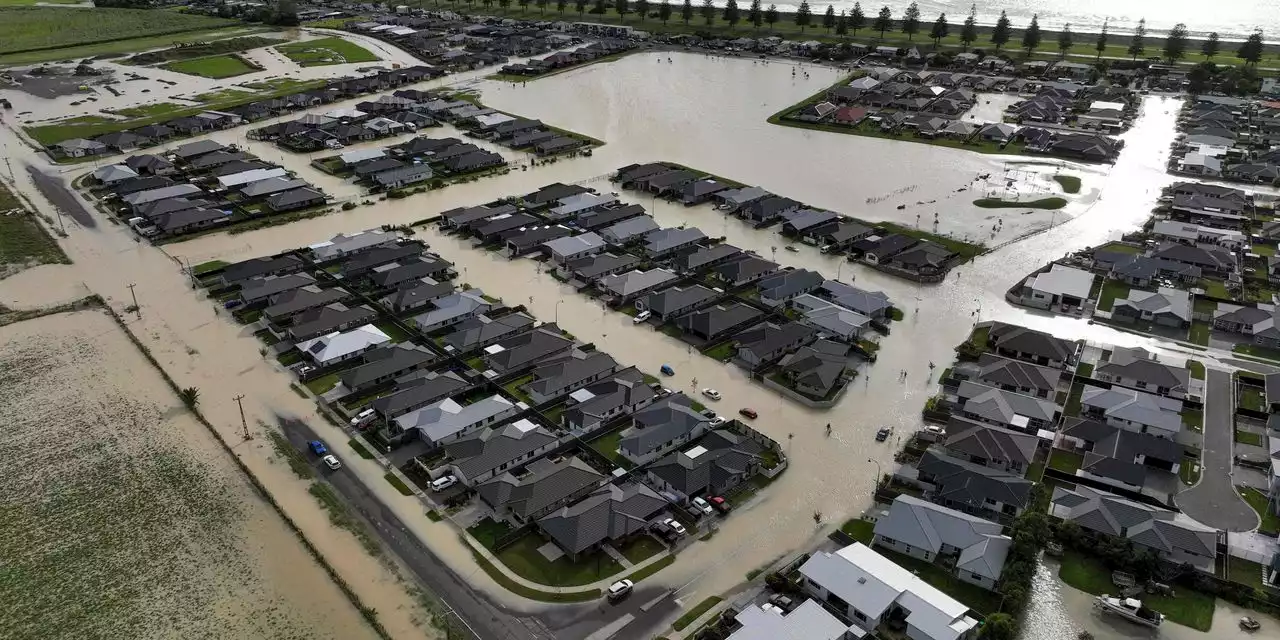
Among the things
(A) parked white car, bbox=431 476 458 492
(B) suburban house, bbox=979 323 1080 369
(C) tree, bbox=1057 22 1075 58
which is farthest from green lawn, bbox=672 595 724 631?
(C) tree, bbox=1057 22 1075 58

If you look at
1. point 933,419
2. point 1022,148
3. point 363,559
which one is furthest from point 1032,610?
point 1022,148

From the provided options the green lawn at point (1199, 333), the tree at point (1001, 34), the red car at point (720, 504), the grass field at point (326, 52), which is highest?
the tree at point (1001, 34)

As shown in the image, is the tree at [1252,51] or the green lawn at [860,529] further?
the tree at [1252,51]

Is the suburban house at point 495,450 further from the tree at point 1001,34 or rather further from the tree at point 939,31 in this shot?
the tree at point 1001,34

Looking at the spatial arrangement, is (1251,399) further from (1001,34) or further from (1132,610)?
(1001,34)

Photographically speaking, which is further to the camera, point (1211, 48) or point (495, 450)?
point (1211, 48)

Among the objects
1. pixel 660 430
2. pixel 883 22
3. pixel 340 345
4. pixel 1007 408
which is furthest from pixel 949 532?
pixel 883 22

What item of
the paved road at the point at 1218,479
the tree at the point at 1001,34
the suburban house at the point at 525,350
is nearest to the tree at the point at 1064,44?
the tree at the point at 1001,34
